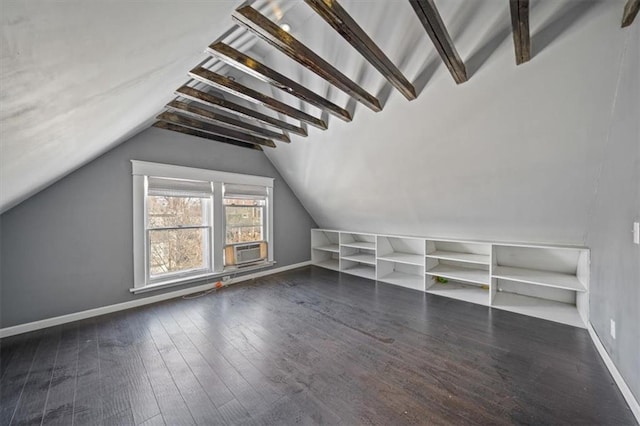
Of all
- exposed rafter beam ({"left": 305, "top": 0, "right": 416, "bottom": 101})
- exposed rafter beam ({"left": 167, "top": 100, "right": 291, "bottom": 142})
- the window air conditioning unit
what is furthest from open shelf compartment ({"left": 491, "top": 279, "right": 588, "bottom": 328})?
exposed rafter beam ({"left": 167, "top": 100, "right": 291, "bottom": 142})

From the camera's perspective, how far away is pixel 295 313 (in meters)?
3.15

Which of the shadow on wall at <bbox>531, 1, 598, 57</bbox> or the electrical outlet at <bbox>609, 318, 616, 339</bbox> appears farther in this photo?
the electrical outlet at <bbox>609, 318, 616, 339</bbox>

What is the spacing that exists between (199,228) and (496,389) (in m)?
3.98

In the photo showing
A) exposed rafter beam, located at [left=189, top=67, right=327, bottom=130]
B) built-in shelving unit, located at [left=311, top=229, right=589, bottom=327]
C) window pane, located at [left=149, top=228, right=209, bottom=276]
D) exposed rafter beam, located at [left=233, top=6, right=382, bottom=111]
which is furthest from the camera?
window pane, located at [left=149, top=228, right=209, bottom=276]

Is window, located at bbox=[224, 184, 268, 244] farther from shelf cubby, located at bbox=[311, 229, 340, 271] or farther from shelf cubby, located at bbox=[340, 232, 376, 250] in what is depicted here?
shelf cubby, located at bbox=[340, 232, 376, 250]

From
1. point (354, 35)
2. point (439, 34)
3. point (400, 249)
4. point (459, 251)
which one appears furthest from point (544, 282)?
point (354, 35)

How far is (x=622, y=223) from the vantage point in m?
1.82

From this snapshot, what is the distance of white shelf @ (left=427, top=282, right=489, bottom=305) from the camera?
3489mm

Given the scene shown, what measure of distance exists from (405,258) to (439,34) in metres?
3.56

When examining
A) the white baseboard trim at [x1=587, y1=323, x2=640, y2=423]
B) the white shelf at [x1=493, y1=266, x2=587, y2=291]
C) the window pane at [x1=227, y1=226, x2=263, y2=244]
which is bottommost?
the white baseboard trim at [x1=587, y1=323, x2=640, y2=423]

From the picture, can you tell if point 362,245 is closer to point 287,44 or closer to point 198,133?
point 198,133

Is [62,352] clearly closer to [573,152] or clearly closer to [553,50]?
[553,50]

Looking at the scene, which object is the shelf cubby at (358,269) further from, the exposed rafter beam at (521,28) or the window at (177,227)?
the exposed rafter beam at (521,28)

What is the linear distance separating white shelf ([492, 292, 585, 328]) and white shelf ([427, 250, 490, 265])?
54cm
